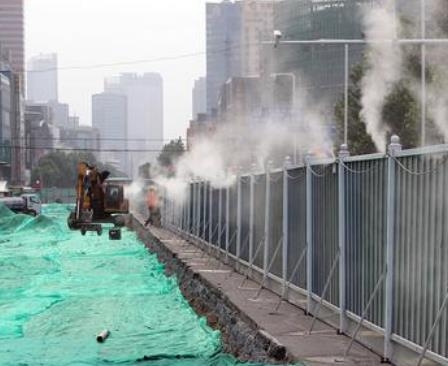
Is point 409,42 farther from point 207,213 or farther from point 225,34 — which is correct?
point 225,34

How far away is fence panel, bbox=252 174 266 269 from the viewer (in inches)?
563

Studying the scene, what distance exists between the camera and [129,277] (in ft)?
68.7

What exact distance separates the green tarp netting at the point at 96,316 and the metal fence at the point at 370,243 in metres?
1.36

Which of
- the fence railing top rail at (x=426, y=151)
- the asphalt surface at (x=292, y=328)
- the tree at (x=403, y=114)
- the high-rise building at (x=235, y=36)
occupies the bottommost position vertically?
the asphalt surface at (x=292, y=328)

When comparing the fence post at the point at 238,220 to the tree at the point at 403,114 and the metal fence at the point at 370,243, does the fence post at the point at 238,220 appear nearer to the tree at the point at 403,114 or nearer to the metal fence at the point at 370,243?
the metal fence at the point at 370,243

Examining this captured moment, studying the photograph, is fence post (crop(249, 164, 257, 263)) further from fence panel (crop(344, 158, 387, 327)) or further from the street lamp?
the street lamp

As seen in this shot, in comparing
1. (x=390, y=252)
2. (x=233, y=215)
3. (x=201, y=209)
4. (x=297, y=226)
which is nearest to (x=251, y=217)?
(x=233, y=215)

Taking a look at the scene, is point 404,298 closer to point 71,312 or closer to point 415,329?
point 415,329

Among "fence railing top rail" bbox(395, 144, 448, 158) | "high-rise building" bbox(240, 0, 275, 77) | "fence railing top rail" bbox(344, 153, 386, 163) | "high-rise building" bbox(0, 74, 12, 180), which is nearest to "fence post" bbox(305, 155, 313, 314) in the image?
"fence railing top rail" bbox(344, 153, 386, 163)

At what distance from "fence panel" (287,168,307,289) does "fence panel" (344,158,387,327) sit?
6.38 ft

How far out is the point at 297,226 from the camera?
1158cm

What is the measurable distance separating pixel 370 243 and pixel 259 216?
21.0 feet

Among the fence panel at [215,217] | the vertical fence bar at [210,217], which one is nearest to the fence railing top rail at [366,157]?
the fence panel at [215,217]

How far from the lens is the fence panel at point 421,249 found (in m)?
6.62
